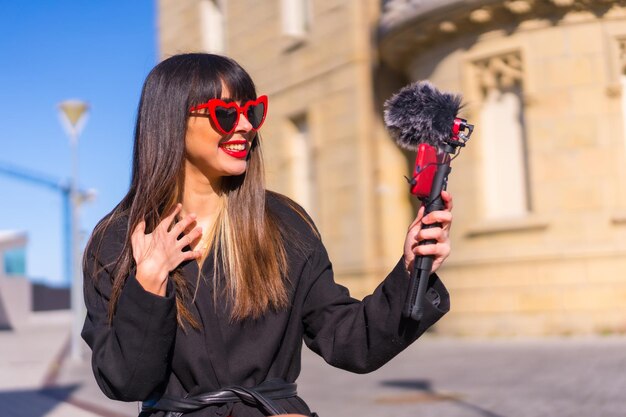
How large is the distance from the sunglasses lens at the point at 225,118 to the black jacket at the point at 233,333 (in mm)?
372

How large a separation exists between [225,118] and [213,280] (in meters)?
0.44

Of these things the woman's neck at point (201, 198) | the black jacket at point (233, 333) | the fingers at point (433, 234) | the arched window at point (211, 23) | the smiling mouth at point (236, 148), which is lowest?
the black jacket at point (233, 333)

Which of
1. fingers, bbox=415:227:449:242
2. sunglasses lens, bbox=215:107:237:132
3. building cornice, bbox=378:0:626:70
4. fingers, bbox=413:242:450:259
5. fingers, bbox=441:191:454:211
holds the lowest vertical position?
fingers, bbox=413:242:450:259

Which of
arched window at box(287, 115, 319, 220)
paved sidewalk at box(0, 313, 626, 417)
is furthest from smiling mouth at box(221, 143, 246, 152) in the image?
arched window at box(287, 115, 319, 220)

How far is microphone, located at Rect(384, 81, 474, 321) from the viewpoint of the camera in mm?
2396

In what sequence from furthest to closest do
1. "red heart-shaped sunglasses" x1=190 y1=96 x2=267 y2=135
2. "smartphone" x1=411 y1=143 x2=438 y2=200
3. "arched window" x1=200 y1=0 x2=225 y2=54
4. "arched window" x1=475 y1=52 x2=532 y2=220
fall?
"arched window" x1=200 y1=0 x2=225 y2=54, "arched window" x1=475 y1=52 x2=532 y2=220, "red heart-shaped sunglasses" x1=190 y1=96 x2=267 y2=135, "smartphone" x1=411 y1=143 x2=438 y2=200

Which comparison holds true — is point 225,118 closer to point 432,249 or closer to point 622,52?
point 432,249

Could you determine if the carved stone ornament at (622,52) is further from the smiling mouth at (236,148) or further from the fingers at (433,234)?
the fingers at (433,234)

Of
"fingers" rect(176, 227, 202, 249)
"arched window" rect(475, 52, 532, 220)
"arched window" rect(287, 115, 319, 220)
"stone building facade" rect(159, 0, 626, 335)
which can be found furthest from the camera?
"arched window" rect(287, 115, 319, 220)

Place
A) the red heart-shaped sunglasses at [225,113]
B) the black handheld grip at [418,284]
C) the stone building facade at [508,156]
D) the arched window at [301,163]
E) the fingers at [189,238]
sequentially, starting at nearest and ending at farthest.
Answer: the black handheld grip at [418,284] → the fingers at [189,238] → the red heart-shaped sunglasses at [225,113] → the stone building facade at [508,156] → the arched window at [301,163]

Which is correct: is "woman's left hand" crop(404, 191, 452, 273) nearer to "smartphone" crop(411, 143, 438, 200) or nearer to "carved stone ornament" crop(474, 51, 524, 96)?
"smartphone" crop(411, 143, 438, 200)

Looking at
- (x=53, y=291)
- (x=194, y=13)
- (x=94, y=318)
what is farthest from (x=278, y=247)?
(x=53, y=291)

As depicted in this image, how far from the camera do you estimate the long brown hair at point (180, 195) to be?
8.98 feet

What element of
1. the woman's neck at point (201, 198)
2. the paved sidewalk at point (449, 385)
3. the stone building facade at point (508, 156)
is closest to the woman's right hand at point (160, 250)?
the woman's neck at point (201, 198)
